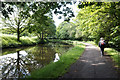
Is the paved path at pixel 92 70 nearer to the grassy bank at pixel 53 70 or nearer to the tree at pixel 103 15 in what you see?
the grassy bank at pixel 53 70

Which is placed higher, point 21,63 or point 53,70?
point 53,70

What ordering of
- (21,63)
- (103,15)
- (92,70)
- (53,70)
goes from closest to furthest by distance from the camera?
(92,70)
(53,70)
(21,63)
(103,15)

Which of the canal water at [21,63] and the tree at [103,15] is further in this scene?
the tree at [103,15]

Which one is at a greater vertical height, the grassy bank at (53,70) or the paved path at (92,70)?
the paved path at (92,70)

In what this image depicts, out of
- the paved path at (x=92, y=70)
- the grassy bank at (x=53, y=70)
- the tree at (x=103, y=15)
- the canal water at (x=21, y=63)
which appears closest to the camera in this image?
the paved path at (x=92, y=70)

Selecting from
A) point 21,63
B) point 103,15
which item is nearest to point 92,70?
point 21,63

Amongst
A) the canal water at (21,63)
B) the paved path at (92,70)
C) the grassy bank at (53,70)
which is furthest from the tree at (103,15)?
the canal water at (21,63)

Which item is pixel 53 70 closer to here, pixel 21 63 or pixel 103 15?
pixel 21 63

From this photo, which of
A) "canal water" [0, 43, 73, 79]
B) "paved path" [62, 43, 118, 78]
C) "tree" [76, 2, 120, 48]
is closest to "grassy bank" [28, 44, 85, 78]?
"paved path" [62, 43, 118, 78]

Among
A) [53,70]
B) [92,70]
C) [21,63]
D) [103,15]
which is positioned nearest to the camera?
[92,70]

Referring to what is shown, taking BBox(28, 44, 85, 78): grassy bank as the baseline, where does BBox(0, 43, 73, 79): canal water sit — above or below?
below

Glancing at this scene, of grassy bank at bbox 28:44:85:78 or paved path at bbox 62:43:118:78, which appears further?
grassy bank at bbox 28:44:85:78

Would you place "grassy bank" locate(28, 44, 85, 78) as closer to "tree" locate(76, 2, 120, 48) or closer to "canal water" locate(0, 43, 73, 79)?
"canal water" locate(0, 43, 73, 79)

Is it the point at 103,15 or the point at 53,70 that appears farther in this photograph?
the point at 103,15
